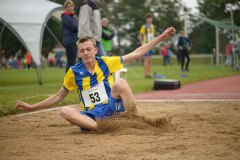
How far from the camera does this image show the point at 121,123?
13.8ft

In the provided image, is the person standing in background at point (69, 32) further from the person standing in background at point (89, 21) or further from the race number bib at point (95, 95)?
the race number bib at point (95, 95)

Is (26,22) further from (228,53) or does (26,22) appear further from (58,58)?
(58,58)

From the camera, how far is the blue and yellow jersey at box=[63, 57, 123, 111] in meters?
4.44

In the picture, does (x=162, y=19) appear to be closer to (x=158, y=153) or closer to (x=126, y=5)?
(x=126, y=5)

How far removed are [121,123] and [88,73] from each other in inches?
31.9

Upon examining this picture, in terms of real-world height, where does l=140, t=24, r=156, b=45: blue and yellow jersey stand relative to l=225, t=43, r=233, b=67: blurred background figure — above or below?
above

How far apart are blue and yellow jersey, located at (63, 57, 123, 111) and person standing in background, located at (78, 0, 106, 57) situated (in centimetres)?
360

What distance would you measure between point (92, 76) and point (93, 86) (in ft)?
0.45

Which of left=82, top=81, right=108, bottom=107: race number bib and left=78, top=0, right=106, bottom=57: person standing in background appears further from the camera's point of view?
left=78, top=0, right=106, bottom=57: person standing in background

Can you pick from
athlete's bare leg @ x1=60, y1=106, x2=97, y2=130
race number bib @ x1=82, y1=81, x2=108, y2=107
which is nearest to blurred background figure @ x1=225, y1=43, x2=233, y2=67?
race number bib @ x1=82, y1=81, x2=108, y2=107

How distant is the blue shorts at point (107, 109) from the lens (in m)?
4.21

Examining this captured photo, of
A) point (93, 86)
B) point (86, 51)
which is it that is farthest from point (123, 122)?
point (86, 51)

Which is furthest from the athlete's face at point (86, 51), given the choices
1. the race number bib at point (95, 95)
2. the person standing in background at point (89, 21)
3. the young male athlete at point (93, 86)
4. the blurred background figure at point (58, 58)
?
the blurred background figure at point (58, 58)

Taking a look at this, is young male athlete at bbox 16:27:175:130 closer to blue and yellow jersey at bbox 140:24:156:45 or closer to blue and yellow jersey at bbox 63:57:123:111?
blue and yellow jersey at bbox 63:57:123:111
